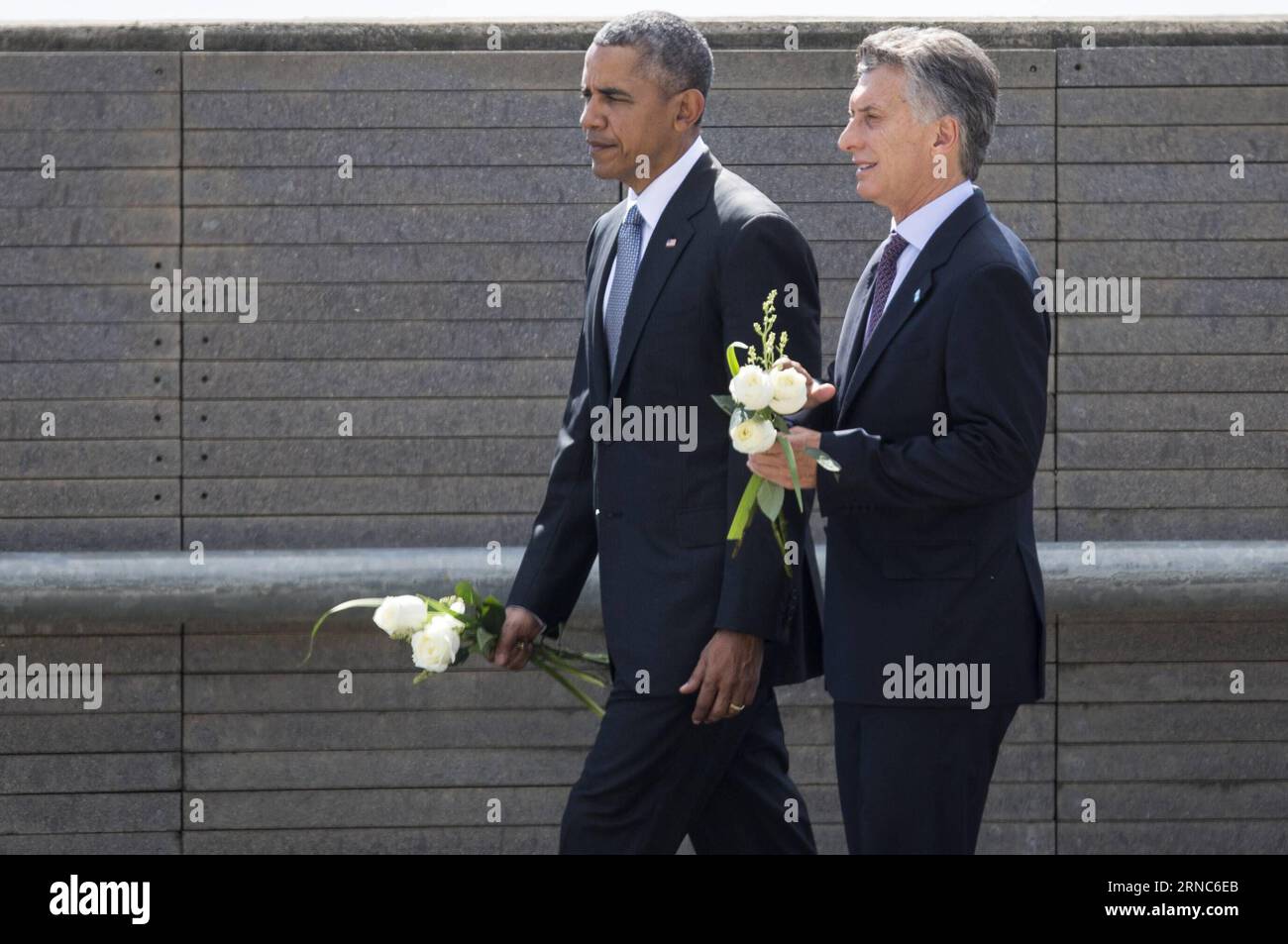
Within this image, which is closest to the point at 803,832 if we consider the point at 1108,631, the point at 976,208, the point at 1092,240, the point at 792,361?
the point at 792,361

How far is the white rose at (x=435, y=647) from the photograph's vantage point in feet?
11.2

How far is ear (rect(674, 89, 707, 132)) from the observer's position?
3479 millimetres

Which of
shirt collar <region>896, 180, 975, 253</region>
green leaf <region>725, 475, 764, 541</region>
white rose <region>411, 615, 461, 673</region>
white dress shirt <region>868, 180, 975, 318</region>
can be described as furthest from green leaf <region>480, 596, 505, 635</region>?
shirt collar <region>896, 180, 975, 253</region>

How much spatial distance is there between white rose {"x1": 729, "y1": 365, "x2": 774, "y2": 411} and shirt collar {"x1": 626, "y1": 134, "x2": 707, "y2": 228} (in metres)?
0.58

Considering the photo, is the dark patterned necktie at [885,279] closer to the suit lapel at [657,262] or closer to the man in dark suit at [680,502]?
the man in dark suit at [680,502]

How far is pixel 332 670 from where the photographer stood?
5023 millimetres

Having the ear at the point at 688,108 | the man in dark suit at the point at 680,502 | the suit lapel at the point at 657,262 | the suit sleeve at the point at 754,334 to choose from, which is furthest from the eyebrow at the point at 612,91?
the suit sleeve at the point at 754,334

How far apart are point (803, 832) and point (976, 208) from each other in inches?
50.7

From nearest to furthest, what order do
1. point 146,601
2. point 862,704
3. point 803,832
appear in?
point 862,704 → point 803,832 → point 146,601

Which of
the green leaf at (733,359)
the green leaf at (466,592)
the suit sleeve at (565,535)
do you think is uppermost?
the green leaf at (733,359)

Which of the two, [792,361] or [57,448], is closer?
[792,361]

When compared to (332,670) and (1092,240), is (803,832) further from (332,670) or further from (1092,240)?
(1092,240)

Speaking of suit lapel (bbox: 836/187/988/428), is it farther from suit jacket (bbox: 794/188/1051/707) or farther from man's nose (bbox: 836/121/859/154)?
man's nose (bbox: 836/121/859/154)

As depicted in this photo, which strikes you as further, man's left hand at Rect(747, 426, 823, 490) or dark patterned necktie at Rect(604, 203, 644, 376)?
dark patterned necktie at Rect(604, 203, 644, 376)
